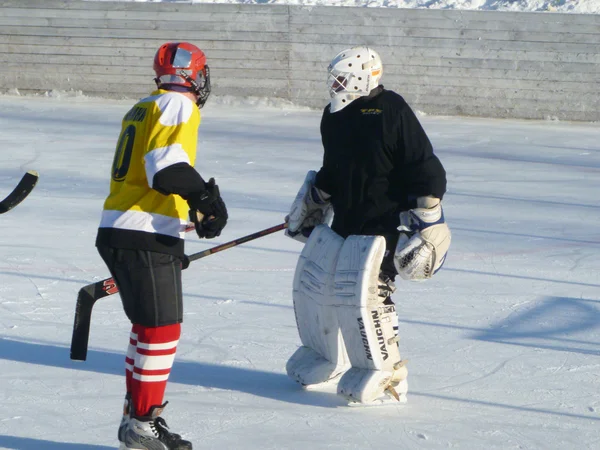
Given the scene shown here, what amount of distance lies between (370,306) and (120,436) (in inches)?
38.3

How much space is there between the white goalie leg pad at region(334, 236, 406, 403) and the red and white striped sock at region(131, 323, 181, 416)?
70 cm

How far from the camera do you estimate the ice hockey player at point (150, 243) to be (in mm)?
2879

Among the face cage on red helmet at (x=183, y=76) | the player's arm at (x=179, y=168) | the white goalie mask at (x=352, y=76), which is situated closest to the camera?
the player's arm at (x=179, y=168)

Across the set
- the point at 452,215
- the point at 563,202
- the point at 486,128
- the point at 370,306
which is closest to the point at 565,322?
the point at 370,306

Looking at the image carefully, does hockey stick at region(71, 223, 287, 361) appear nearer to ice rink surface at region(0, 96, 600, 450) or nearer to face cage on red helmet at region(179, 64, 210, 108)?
ice rink surface at region(0, 96, 600, 450)

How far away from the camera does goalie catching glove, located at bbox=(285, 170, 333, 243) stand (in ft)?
12.2

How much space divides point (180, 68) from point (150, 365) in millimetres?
949

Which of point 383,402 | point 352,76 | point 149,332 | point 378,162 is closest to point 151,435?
point 149,332

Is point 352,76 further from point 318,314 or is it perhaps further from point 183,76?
point 318,314

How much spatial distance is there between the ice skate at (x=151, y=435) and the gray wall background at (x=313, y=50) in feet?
31.3

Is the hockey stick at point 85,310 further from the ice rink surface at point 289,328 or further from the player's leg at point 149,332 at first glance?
the player's leg at point 149,332

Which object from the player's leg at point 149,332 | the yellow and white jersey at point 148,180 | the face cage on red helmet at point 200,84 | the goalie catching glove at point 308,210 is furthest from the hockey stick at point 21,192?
the goalie catching glove at point 308,210

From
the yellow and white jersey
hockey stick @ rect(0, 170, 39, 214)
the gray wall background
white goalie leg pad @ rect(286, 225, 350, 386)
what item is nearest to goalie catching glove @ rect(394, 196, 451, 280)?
white goalie leg pad @ rect(286, 225, 350, 386)

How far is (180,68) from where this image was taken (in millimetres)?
3006
